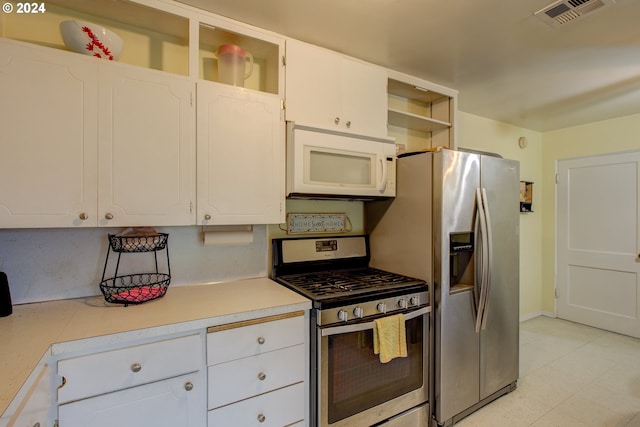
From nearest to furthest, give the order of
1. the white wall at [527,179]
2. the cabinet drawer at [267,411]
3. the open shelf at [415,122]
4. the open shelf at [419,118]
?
the cabinet drawer at [267,411]
the open shelf at [415,122]
the open shelf at [419,118]
the white wall at [527,179]

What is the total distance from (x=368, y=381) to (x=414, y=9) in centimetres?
200

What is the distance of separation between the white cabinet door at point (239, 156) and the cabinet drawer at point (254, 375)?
700 millimetres

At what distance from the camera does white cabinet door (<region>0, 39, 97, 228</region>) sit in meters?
1.22

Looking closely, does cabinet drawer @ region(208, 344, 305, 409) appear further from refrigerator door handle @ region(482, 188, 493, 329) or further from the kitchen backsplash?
refrigerator door handle @ region(482, 188, 493, 329)

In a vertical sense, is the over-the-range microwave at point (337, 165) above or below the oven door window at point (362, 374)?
above

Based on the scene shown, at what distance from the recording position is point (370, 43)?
192cm

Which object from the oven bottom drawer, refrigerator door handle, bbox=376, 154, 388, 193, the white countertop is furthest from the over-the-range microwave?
the oven bottom drawer

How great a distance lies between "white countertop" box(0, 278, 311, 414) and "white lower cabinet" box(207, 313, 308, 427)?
0.07m

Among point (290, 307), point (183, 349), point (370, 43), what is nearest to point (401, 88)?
point (370, 43)

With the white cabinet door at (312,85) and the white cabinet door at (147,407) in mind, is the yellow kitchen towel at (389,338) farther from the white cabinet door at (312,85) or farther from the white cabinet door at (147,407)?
the white cabinet door at (312,85)

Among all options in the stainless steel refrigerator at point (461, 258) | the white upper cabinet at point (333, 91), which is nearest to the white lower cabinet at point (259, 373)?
the stainless steel refrigerator at point (461, 258)

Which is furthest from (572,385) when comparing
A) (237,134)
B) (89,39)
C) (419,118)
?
(89,39)

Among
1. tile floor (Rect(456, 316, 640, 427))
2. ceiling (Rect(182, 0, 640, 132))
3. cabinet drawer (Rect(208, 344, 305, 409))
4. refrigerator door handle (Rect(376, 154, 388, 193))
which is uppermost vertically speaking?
ceiling (Rect(182, 0, 640, 132))

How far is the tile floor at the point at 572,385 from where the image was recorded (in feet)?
6.65
